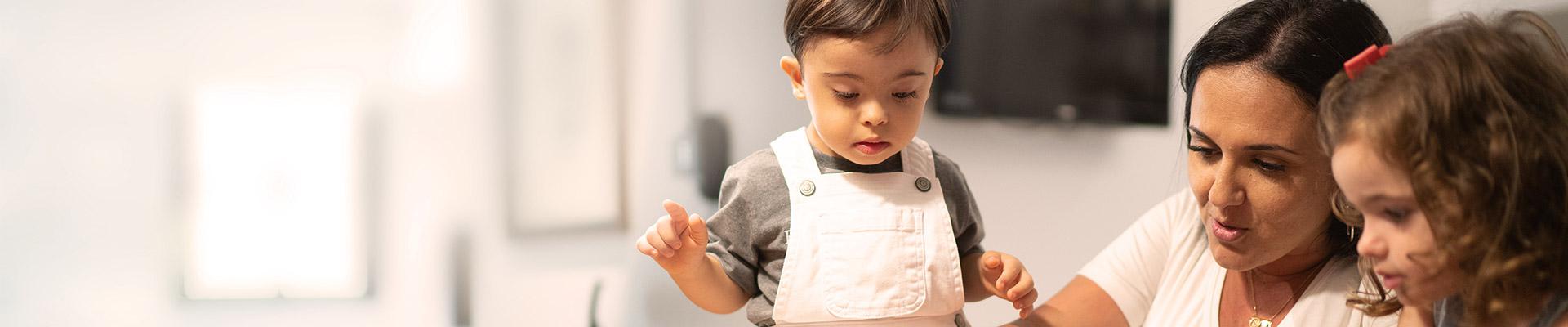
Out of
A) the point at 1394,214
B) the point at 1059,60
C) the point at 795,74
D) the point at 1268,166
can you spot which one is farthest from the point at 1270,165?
the point at 1059,60

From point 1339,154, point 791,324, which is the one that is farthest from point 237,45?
point 1339,154

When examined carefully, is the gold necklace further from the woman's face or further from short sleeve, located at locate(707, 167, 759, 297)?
short sleeve, located at locate(707, 167, 759, 297)

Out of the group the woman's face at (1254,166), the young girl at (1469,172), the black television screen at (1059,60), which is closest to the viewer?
the young girl at (1469,172)

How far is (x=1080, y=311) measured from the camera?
4.74 feet

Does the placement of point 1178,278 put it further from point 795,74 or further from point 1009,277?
point 795,74

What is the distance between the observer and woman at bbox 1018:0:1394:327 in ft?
3.79

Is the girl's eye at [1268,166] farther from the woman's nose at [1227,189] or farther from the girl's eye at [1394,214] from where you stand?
the girl's eye at [1394,214]

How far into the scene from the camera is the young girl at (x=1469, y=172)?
35.2 inches

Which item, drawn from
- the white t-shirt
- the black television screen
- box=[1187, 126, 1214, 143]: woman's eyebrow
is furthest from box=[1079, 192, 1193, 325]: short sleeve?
the black television screen

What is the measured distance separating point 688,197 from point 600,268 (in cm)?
20

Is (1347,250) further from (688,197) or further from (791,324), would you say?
(688,197)

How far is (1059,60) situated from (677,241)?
117cm

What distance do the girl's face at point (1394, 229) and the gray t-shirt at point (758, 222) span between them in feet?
1.57

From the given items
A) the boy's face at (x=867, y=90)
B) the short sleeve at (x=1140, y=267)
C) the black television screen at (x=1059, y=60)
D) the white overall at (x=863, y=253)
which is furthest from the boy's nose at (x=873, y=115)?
the black television screen at (x=1059, y=60)
